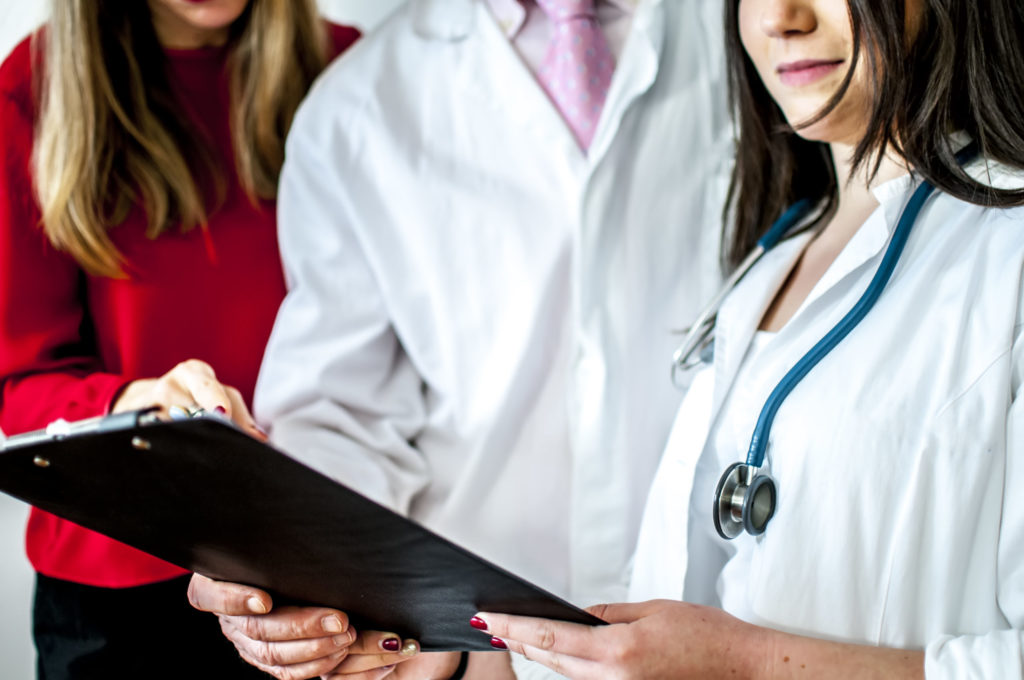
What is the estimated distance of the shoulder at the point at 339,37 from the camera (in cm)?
173

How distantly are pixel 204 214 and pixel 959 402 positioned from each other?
3.54ft

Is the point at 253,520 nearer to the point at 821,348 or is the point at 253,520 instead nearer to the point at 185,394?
the point at 185,394

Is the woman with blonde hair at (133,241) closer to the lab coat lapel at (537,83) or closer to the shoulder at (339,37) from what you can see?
the shoulder at (339,37)

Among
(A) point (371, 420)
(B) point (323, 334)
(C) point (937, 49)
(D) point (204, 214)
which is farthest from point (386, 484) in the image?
(C) point (937, 49)

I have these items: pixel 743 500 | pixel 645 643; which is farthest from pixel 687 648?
pixel 743 500

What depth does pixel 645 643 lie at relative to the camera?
95 cm

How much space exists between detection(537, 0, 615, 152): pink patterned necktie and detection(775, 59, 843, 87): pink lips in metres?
0.39

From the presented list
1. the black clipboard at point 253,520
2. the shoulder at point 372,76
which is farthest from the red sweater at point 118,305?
the black clipboard at point 253,520

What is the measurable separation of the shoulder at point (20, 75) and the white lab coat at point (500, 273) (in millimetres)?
378

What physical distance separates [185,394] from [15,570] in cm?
50

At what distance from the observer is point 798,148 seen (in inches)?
54.7

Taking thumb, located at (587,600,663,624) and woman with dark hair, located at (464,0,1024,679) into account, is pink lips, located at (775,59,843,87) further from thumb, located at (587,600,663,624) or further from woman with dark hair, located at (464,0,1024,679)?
thumb, located at (587,600,663,624)

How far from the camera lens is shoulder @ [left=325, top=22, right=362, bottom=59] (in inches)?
68.0

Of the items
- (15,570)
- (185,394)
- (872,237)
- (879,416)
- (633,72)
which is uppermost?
(633,72)
